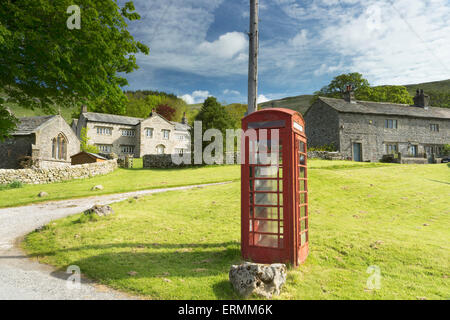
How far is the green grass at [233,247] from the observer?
4.90 meters

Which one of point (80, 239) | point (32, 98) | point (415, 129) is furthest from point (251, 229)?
point (415, 129)

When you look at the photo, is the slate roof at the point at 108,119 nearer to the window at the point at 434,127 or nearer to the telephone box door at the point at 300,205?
the window at the point at 434,127

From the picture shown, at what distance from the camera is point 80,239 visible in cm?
780

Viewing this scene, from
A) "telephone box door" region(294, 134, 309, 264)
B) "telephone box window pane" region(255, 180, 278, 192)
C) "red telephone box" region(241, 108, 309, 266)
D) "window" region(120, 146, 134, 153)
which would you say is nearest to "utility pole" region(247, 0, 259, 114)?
"red telephone box" region(241, 108, 309, 266)

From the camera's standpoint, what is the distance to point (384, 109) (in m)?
38.6

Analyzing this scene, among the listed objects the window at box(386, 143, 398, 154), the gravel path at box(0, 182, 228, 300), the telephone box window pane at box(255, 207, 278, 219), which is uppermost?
the window at box(386, 143, 398, 154)

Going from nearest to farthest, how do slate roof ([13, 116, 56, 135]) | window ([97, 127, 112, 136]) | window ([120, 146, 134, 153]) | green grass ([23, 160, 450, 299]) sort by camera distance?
1. green grass ([23, 160, 450, 299])
2. slate roof ([13, 116, 56, 135])
3. window ([97, 127, 112, 136])
4. window ([120, 146, 134, 153])

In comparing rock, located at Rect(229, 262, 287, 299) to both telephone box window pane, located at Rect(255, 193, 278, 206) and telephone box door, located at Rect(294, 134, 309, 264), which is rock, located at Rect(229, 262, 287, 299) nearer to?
telephone box door, located at Rect(294, 134, 309, 264)

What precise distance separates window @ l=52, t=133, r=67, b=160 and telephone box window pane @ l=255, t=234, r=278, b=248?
113 feet

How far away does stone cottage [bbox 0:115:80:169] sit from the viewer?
98.3ft

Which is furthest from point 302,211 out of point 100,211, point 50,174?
point 50,174

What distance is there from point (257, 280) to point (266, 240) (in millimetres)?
1632
